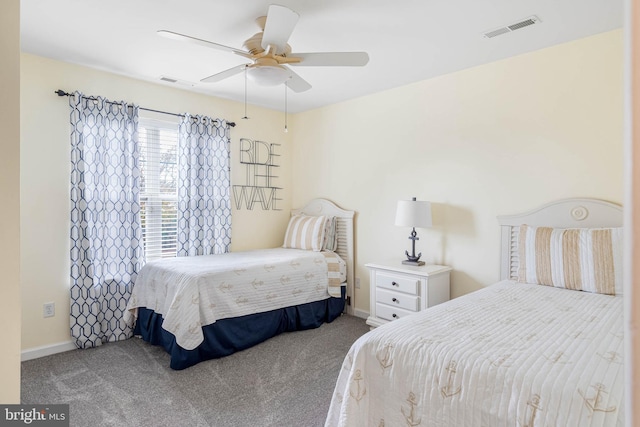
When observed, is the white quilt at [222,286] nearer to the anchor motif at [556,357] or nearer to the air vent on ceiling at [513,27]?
the anchor motif at [556,357]

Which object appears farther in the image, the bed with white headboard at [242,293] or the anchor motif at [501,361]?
the bed with white headboard at [242,293]

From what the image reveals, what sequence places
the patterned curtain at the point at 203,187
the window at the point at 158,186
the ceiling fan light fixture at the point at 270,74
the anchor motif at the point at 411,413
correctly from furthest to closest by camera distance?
the patterned curtain at the point at 203,187, the window at the point at 158,186, the ceiling fan light fixture at the point at 270,74, the anchor motif at the point at 411,413

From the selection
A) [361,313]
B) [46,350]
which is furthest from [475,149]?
[46,350]

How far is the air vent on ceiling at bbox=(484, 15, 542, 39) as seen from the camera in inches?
91.0

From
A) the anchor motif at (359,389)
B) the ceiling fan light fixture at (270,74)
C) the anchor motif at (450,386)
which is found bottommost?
the anchor motif at (359,389)

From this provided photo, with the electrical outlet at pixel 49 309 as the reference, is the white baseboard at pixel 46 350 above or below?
below

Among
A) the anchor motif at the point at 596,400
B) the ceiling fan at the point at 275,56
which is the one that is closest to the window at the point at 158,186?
the ceiling fan at the point at 275,56

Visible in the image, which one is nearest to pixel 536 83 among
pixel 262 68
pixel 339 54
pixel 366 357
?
pixel 339 54

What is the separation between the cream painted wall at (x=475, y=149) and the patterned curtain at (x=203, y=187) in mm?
1197

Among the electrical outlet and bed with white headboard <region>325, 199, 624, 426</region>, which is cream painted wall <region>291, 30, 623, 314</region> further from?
the electrical outlet

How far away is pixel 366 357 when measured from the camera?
5.24ft

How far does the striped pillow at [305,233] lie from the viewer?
13.2 feet

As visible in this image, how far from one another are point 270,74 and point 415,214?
1676 millimetres

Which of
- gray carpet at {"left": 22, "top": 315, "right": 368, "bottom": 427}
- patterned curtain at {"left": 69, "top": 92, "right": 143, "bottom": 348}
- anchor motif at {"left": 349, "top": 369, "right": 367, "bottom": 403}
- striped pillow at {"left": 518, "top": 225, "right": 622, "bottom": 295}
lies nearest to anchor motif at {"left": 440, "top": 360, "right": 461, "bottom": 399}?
anchor motif at {"left": 349, "top": 369, "right": 367, "bottom": 403}
